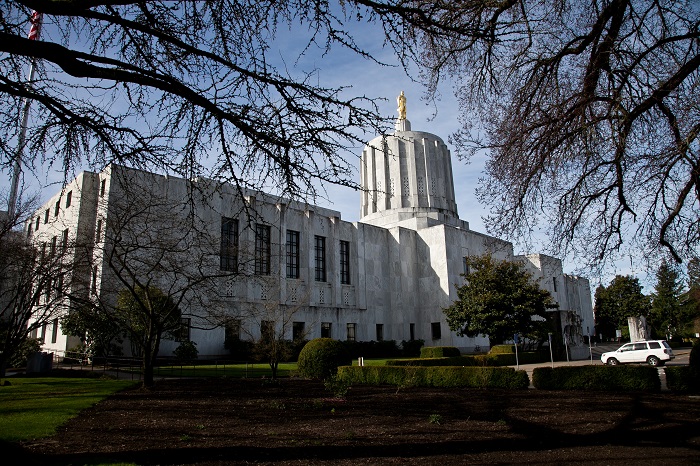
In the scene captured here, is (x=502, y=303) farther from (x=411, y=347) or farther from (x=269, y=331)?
(x=269, y=331)

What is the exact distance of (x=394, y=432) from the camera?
8875 millimetres

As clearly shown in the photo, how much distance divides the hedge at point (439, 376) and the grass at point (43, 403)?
302 inches

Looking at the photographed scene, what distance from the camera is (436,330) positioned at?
45.8 metres

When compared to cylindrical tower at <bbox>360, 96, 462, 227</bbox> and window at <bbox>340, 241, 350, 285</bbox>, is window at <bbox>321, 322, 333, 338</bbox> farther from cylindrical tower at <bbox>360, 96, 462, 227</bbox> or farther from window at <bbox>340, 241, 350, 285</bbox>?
cylindrical tower at <bbox>360, 96, 462, 227</bbox>

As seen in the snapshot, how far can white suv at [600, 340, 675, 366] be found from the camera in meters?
26.8

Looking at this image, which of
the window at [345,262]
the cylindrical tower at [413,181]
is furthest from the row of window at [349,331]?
the cylindrical tower at [413,181]

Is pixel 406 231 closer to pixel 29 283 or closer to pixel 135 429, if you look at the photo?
pixel 29 283

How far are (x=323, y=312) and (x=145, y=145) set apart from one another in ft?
120

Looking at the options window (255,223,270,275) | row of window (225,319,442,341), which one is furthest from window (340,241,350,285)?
window (255,223,270,275)

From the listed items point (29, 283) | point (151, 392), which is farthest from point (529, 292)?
point (29, 283)

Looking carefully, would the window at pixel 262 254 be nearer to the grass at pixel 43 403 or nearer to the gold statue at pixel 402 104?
the grass at pixel 43 403

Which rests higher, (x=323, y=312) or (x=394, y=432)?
(x=323, y=312)

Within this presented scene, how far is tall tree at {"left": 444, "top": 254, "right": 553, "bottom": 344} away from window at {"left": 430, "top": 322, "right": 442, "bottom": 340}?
38.2 feet

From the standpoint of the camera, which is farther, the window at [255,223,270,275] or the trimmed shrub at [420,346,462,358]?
the trimmed shrub at [420,346,462,358]
